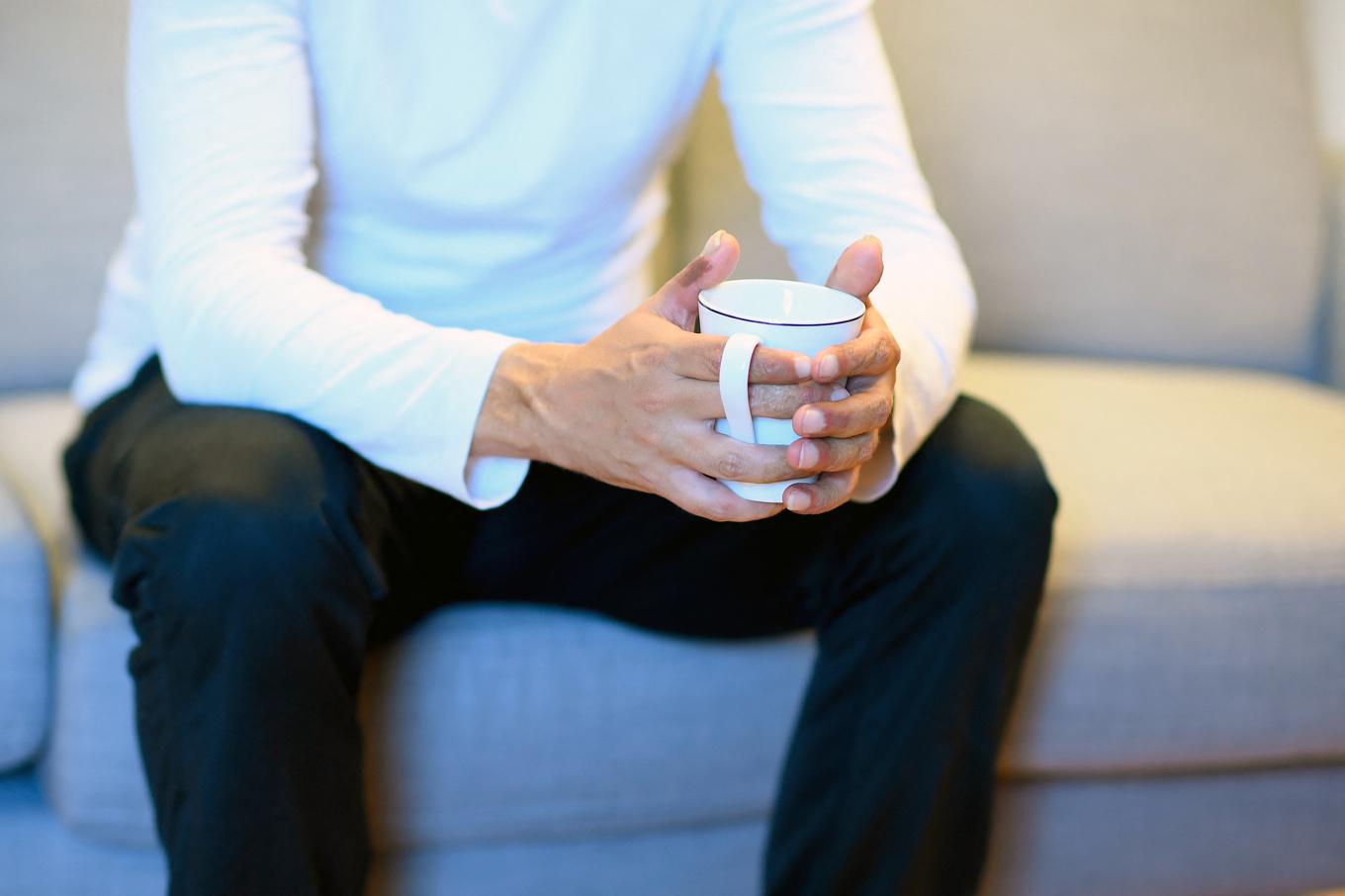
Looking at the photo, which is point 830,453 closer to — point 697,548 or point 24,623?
point 697,548

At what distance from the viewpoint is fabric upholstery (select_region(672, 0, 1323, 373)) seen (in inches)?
62.9

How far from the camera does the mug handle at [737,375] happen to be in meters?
0.73

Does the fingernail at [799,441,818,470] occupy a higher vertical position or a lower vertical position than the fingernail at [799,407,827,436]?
lower

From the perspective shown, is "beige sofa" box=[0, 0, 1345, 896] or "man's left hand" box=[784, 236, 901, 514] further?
"beige sofa" box=[0, 0, 1345, 896]

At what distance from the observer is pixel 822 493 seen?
2.64 feet

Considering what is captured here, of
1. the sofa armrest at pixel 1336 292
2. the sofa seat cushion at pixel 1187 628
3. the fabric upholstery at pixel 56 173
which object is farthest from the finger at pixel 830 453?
the sofa armrest at pixel 1336 292

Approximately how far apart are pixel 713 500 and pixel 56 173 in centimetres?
94

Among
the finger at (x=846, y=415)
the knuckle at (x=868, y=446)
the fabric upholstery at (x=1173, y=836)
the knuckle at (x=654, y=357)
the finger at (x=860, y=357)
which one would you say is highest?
the finger at (x=860, y=357)

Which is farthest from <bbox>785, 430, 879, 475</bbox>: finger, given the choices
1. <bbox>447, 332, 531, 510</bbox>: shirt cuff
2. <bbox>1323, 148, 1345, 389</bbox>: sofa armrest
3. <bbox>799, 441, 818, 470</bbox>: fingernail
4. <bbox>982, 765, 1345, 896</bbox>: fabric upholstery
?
<bbox>1323, 148, 1345, 389</bbox>: sofa armrest

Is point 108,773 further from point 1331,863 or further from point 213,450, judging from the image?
point 1331,863

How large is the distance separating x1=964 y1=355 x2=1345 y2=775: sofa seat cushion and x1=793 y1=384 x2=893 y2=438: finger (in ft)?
1.20

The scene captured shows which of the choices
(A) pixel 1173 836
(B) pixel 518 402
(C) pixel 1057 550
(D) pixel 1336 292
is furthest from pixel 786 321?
(D) pixel 1336 292

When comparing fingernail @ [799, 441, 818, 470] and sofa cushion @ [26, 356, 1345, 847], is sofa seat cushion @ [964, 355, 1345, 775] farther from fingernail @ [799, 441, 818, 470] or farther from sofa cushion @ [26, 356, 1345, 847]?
fingernail @ [799, 441, 818, 470]

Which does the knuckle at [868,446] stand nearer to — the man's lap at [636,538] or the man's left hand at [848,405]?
the man's left hand at [848,405]
